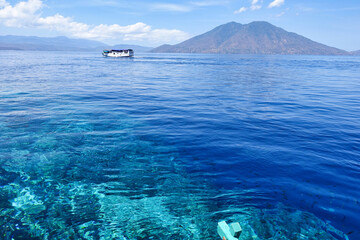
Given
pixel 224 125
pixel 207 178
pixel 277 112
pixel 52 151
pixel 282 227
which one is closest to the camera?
pixel 282 227

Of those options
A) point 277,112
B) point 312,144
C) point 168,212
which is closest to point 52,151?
point 168,212

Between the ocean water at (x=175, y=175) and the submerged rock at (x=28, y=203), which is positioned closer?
the ocean water at (x=175, y=175)

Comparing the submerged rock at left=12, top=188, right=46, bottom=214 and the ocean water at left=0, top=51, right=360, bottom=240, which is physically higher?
the ocean water at left=0, top=51, right=360, bottom=240

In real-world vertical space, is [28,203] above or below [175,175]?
below

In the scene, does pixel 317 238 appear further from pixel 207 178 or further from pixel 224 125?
pixel 224 125

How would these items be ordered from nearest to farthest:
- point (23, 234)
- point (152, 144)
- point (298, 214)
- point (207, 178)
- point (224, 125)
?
point (23, 234) → point (298, 214) → point (207, 178) → point (152, 144) → point (224, 125)

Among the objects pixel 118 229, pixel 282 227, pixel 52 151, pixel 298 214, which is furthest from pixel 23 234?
pixel 298 214

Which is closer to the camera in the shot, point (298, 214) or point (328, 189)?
point (298, 214)

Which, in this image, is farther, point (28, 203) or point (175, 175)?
point (175, 175)

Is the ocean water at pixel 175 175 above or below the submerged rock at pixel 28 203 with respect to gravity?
above

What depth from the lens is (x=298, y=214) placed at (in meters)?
6.48

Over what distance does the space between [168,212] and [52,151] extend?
7.31 metres

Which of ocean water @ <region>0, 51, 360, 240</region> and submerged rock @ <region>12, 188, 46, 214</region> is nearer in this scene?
ocean water @ <region>0, 51, 360, 240</region>

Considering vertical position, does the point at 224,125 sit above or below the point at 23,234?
above
